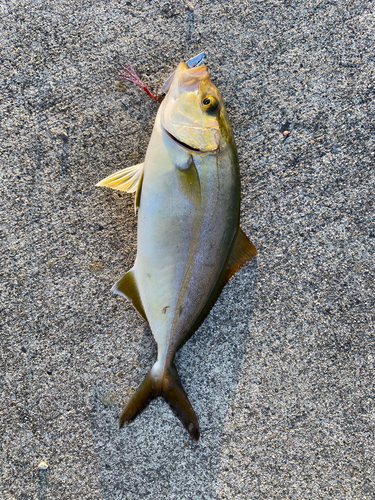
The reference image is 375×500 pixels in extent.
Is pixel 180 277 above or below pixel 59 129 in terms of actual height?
below

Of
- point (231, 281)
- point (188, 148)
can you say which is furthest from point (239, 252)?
point (188, 148)

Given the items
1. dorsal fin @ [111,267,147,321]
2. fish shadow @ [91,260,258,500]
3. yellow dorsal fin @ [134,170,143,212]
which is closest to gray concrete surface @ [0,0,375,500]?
fish shadow @ [91,260,258,500]

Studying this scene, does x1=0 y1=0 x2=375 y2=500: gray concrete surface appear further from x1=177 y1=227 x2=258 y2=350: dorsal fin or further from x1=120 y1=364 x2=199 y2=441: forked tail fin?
x1=177 y1=227 x2=258 y2=350: dorsal fin

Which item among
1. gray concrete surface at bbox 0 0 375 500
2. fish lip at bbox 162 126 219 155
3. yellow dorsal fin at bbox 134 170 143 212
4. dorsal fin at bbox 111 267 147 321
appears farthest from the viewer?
gray concrete surface at bbox 0 0 375 500

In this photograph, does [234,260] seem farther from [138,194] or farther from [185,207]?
[138,194]

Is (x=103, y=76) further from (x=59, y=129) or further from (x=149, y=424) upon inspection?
(x=149, y=424)

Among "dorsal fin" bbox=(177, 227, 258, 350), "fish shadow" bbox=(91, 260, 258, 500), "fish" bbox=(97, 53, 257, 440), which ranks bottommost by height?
"fish shadow" bbox=(91, 260, 258, 500)

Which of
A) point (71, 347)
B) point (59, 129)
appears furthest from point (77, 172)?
point (71, 347)
